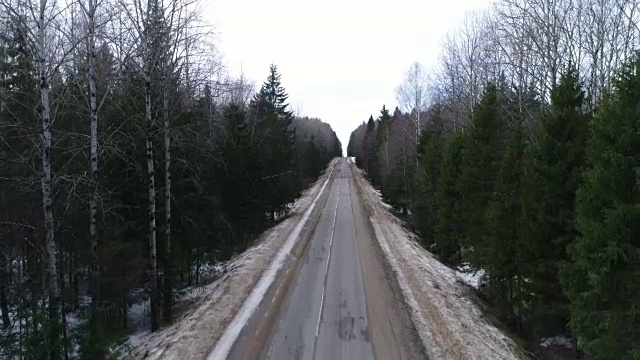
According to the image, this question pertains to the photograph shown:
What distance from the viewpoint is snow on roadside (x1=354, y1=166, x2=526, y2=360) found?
521 inches

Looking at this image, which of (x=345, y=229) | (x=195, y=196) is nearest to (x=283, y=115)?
(x=345, y=229)

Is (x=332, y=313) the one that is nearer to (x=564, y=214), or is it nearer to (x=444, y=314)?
(x=444, y=314)

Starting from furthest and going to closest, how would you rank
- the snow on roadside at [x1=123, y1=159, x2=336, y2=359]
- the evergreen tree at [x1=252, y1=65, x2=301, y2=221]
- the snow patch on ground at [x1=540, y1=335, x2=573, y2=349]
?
the evergreen tree at [x1=252, y1=65, x2=301, y2=221] → the snow patch on ground at [x1=540, y1=335, x2=573, y2=349] → the snow on roadside at [x1=123, y1=159, x2=336, y2=359]

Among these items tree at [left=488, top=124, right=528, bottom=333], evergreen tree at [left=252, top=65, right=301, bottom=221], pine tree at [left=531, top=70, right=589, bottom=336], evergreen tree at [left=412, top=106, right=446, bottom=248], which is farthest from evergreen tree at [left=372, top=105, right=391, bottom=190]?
pine tree at [left=531, top=70, right=589, bottom=336]

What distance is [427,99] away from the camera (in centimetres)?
4859

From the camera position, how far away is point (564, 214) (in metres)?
14.5

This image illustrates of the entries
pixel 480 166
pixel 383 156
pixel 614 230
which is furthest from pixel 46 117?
pixel 383 156

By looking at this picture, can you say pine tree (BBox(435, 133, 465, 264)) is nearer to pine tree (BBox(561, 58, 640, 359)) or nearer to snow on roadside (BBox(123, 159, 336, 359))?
snow on roadside (BBox(123, 159, 336, 359))

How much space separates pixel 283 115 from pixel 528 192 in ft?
149

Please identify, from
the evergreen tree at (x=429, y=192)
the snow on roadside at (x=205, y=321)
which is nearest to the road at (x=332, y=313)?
the snow on roadside at (x=205, y=321)

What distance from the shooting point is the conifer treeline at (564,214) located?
1067cm

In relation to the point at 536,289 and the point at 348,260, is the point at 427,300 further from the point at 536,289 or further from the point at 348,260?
the point at 348,260

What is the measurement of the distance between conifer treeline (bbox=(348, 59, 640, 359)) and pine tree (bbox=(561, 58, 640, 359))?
2 cm

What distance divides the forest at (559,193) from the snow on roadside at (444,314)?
1571mm
